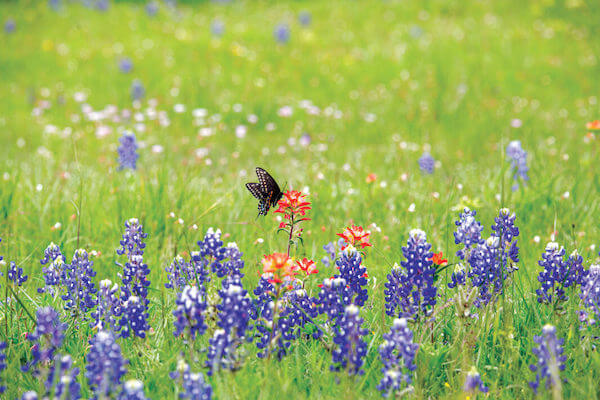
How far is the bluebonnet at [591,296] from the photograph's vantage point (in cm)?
266

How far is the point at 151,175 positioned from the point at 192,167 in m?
0.39

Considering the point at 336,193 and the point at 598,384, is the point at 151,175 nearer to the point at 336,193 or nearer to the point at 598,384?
the point at 336,193

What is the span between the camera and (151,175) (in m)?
5.40

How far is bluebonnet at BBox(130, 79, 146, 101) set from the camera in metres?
8.59

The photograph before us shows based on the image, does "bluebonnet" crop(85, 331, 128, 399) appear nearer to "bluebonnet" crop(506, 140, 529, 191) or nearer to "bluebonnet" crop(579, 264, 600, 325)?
"bluebonnet" crop(579, 264, 600, 325)

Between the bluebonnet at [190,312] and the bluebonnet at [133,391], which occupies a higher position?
the bluebonnet at [190,312]

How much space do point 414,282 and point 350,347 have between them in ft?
1.59

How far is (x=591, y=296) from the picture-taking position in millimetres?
2691

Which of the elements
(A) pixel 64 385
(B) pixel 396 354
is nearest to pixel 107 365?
(A) pixel 64 385

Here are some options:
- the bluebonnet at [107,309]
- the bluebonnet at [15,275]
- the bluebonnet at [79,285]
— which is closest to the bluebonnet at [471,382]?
the bluebonnet at [107,309]

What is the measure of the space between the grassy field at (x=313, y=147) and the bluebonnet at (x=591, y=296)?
0.08 m

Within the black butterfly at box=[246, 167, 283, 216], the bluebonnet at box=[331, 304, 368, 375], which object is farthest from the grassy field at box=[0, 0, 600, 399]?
the black butterfly at box=[246, 167, 283, 216]

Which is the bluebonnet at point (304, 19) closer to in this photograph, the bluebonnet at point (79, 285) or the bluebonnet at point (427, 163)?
the bluebonnet at point (427, 163)

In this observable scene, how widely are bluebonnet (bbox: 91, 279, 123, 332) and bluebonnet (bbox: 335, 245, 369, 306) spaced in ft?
3.51
